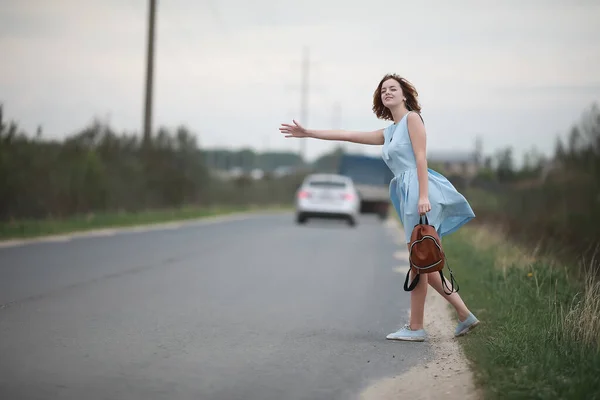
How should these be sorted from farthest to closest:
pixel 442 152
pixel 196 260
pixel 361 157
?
pixel 442 152 < pixel 361 157 < pixel 196 260

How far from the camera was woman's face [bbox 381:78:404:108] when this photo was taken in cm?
757

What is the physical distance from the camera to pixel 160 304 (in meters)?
9.46

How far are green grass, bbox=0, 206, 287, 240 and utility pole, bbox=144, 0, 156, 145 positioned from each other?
268 centimetres

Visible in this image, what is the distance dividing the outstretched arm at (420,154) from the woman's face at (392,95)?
0.23 metres

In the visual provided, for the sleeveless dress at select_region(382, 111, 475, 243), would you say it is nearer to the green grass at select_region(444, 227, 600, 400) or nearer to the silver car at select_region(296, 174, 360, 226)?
the green grass at select_region(444, 227, 600, 400)

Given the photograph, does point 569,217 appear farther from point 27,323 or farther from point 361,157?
point 361,157

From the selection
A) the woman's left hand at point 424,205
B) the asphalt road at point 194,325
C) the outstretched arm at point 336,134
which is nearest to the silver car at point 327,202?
the asphalt road at point 194,325

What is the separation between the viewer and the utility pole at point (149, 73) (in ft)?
103

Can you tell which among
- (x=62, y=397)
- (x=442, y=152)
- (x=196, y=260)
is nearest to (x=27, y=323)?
(x=62, y=397)

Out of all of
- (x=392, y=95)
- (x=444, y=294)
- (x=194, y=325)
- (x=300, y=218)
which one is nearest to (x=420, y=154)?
(x=392, y=95)

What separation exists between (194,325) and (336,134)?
6.40 ft

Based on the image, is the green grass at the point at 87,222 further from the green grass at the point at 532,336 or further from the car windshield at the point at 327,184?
the green grass at the point at 532,336

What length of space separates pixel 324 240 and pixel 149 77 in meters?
12.7

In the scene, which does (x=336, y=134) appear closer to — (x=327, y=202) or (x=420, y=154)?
(x=420, y=154)
